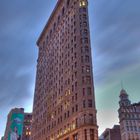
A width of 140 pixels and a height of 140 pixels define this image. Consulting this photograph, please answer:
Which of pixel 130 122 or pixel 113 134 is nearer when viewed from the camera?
pixel 130 122

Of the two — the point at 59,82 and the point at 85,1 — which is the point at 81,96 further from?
the point at 85,1

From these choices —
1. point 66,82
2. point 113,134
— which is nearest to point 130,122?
point 113,134

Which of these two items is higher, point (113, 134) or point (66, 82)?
point (66, 82)

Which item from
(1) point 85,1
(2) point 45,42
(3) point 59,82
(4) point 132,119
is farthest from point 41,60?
(4) point 132,119

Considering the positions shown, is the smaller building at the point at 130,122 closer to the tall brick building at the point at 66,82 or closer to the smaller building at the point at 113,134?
the smaller building at the point at 113,134

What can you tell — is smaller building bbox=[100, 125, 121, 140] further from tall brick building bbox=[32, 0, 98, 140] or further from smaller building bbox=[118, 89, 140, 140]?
tall brick building bbox=[32, 0, 98, 140]

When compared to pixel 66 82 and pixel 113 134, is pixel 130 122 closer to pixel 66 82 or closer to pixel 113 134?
pixel 113 134

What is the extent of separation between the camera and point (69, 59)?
88.9 meters

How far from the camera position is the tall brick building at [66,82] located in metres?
70.7

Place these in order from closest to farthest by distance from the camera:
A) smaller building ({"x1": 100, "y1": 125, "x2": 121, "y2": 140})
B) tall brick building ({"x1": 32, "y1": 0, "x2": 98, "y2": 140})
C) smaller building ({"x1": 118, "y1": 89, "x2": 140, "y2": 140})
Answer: tall brick building ({"x1": 32, "y1": 0, "x2": 98, "y2": 140})
smaller building ({"x1": 118, "y1": 89, "x2": 140, "y2": 140})
smaller building ({"x1": 100, "y1": 125, "x2": 121, "y2": 140})

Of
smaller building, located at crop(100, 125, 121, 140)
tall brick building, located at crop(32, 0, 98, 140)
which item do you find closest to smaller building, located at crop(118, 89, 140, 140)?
smaller building, located at crop(100, 125, 121, 140)

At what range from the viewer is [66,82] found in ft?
285

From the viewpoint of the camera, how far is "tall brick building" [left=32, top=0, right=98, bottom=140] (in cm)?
7070

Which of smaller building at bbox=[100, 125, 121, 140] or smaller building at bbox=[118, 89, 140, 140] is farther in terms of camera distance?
smaller building at bbox=[100, 125, 121, 140]
